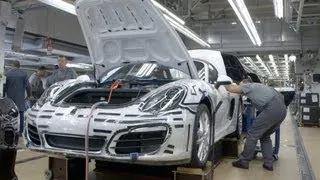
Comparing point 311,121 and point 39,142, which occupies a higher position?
point 39,142

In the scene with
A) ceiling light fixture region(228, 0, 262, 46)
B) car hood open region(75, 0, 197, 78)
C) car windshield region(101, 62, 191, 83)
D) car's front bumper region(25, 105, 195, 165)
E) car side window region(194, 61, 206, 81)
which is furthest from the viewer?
ceiling light fixture region(228, 0, 262, 46)

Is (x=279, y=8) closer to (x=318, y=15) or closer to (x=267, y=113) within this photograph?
(x=318, y=15)

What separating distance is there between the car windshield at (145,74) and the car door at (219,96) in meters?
0.61

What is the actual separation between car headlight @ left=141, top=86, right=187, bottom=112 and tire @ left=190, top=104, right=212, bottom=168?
0.82ft

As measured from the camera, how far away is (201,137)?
11.8 ft

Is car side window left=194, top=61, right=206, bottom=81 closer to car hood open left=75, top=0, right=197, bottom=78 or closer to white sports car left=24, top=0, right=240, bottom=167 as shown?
white sports car left=24, top=0, right=240, bottom=167

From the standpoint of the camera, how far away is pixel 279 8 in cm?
794

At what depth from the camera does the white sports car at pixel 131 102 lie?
304 centimetres

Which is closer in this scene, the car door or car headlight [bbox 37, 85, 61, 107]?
car headlight [bbox 37, 85, 61, 107]

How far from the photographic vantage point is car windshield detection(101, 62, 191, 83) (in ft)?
13.4

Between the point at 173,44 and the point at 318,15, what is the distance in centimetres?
824

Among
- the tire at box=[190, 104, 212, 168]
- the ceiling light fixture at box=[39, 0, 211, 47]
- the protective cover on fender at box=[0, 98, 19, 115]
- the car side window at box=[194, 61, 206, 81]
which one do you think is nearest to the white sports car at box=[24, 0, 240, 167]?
the tire at box=[190, 104, 212, 168]

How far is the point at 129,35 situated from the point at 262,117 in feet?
6.96

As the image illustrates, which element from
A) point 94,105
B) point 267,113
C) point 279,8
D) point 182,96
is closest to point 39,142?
point 94,105
